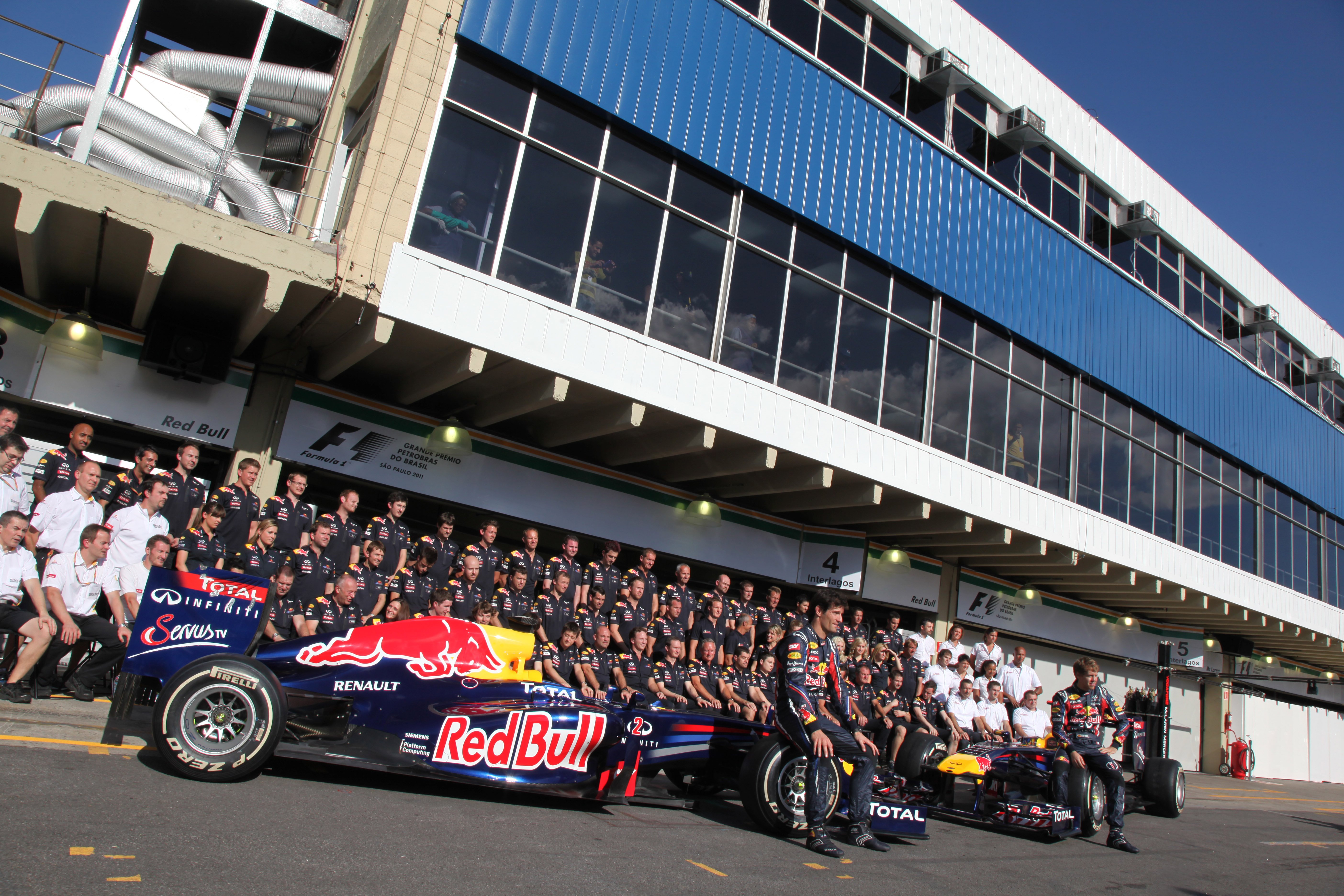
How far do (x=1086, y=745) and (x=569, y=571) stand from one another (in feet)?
18.8

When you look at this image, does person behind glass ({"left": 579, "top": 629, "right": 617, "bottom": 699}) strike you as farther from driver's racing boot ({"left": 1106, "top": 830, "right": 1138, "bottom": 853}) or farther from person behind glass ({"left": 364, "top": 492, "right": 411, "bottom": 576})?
driver's racing boot ({"left": 1106, "top": 830, "right": 1138, "bottom": 853})

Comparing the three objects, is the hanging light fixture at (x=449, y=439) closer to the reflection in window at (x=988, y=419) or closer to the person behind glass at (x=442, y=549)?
the person behind glass at (x=442, y=549)

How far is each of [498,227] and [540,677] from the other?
5213mm

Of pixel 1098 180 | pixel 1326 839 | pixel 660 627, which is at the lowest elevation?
pixel 1326 839

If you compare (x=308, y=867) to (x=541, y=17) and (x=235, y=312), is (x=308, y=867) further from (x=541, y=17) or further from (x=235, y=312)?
(x=541, y=17)

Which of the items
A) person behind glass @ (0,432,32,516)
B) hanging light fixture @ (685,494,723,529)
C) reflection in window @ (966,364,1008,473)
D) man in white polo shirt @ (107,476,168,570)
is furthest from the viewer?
reflection in window @ (966,364,1008,473)

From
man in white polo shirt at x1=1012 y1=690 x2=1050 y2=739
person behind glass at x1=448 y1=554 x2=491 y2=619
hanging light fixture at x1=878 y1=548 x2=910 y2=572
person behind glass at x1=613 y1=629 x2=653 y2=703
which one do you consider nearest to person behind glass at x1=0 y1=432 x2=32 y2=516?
person behind glass at x1=448 y1=554 x2=491 y2=619

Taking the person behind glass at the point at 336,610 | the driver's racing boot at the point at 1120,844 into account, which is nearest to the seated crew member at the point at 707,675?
the person behind glass at the point at 336,610

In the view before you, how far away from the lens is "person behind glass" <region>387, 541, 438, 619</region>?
26.1 ft

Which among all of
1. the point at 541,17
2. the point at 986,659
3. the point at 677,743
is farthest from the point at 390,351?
the point at 986,659

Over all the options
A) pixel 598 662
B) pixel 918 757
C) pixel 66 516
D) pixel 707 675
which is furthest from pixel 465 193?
pixel 918 757

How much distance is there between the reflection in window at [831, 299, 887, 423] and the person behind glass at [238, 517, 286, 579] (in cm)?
736

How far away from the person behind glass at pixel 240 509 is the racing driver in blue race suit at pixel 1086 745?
8.22 metres

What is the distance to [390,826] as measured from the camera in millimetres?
4254
